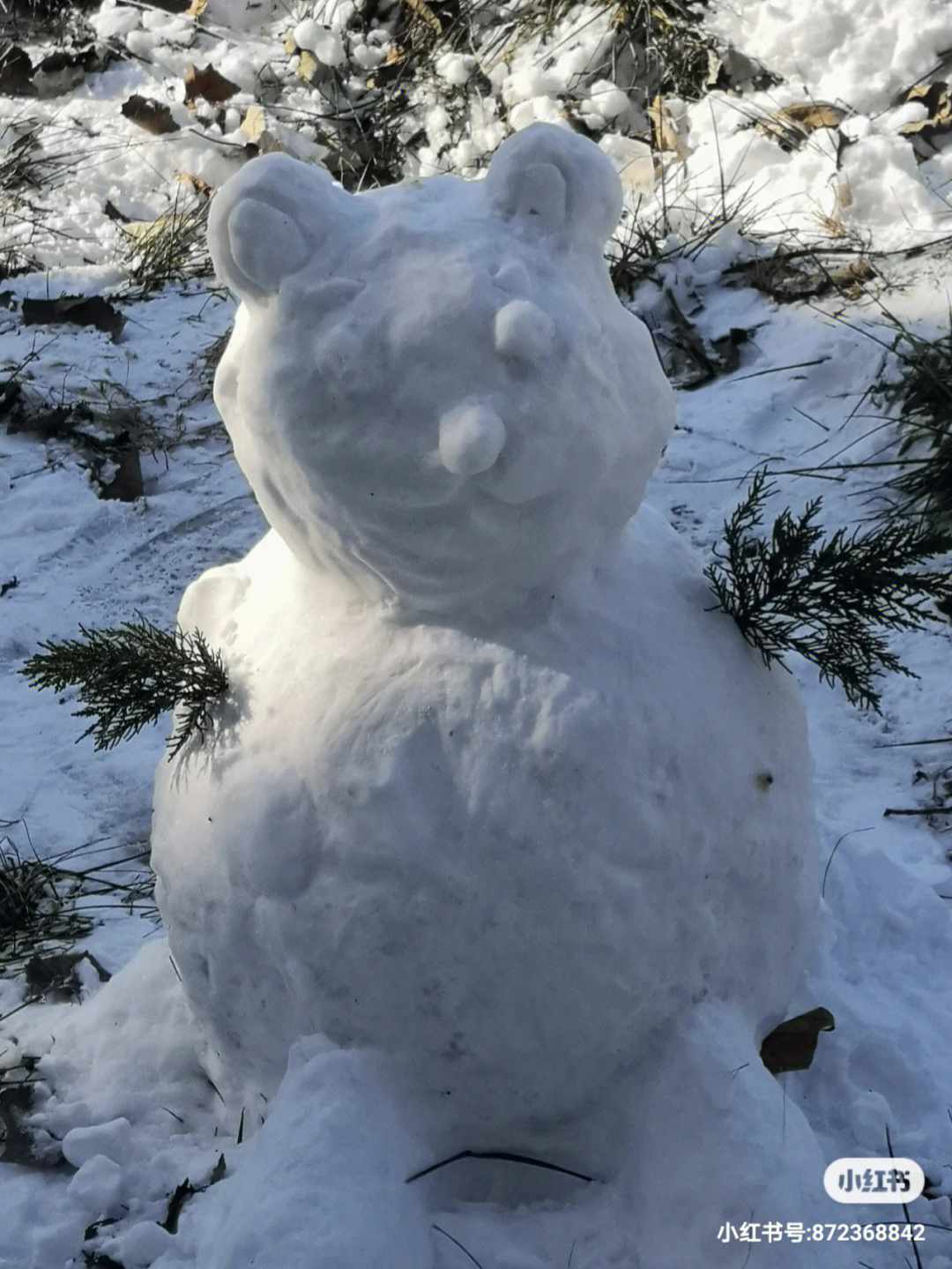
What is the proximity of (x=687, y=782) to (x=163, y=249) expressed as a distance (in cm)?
359

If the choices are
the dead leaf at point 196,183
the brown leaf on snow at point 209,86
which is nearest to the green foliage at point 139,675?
the dead leaf at point 196,183

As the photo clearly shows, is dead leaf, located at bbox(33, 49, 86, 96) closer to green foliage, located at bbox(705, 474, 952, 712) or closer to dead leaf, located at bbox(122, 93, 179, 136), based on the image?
dead leaf, located at bbox(122, 93, 179, 136)

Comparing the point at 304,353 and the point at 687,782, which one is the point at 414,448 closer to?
the point at 304,353

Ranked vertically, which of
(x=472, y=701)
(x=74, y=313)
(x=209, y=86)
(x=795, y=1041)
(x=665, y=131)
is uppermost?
(x=472, y=701)

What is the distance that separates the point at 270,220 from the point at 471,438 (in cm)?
32

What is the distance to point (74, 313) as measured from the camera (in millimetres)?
4203

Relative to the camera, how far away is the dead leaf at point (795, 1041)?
174cm

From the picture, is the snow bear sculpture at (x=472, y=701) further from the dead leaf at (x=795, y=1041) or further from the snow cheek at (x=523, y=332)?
the dead leaf at (x=795, y=1041)

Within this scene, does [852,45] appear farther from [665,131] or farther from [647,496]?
[647,496]

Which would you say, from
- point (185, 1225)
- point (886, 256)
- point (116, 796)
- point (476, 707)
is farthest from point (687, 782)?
point (886, 256)

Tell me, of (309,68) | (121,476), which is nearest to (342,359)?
(121,476)

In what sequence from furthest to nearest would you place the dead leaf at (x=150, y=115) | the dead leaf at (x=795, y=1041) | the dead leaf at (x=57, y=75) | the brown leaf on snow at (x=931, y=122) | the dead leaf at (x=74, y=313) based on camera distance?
1. the dead leaf at (x=57, y=75)
2. the dead leaf at (x=150, y=115)
3. the dead leaf at (x=74, y=313)
4. the brown leaf on snow at (x=931, y=122)
5. the dead leaf at (x=795, y=1041)

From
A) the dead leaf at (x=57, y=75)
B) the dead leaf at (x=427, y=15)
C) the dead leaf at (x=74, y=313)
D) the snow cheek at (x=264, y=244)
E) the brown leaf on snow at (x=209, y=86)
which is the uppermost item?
the snow cheek at (x=264, y=244)

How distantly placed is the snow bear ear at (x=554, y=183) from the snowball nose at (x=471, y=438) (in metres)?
0.25
